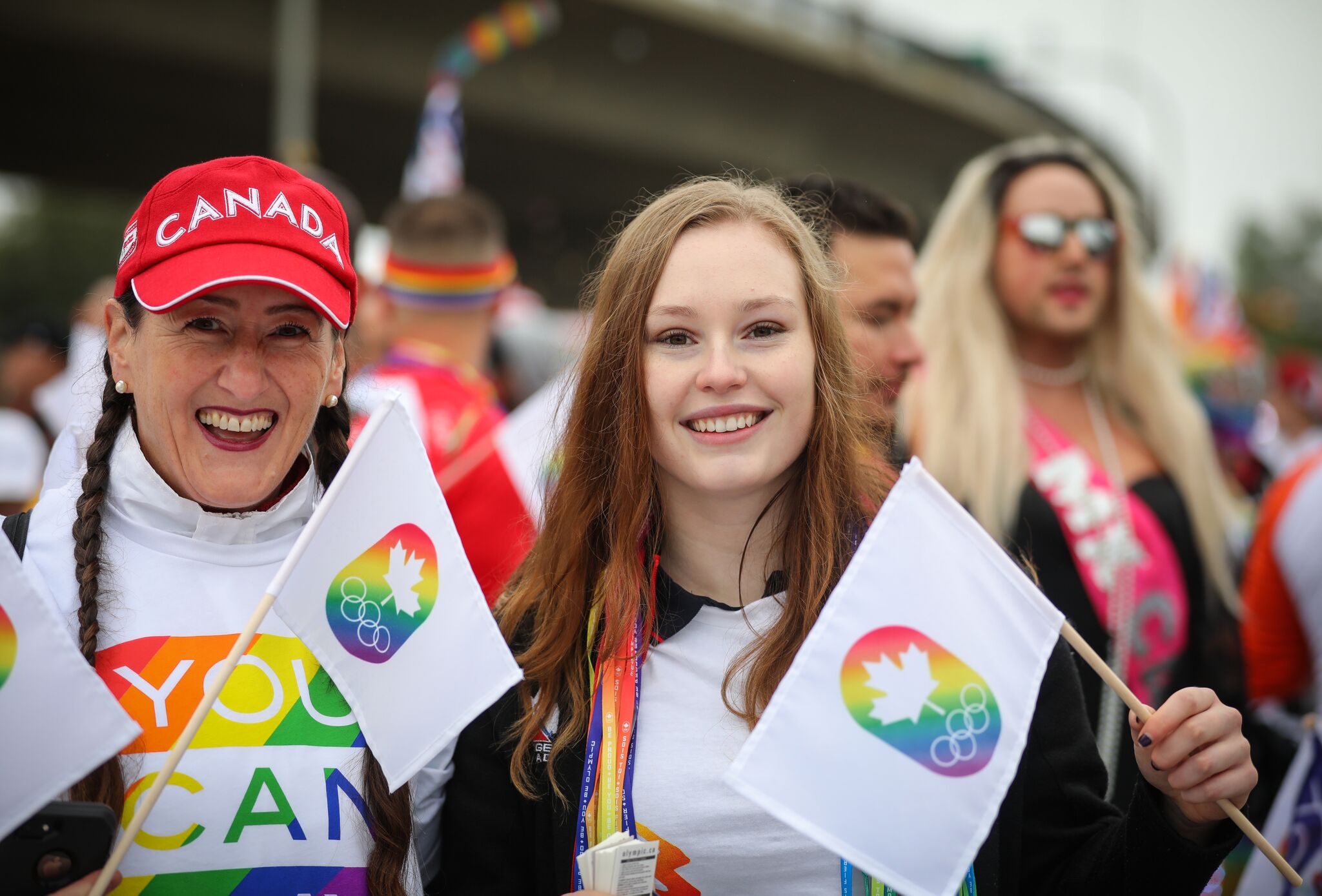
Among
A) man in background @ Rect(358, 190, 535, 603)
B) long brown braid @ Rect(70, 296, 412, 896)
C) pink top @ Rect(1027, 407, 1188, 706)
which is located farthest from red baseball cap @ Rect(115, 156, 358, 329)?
pink top @ Rect(1027, 407, 1188, 706)

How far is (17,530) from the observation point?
83.6 inches

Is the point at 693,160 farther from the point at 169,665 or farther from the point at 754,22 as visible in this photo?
the point at 169,665

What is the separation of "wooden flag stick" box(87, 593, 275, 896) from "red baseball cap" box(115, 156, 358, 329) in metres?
0.58

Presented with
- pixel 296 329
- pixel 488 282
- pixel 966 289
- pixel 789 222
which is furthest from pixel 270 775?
pixel 488 282

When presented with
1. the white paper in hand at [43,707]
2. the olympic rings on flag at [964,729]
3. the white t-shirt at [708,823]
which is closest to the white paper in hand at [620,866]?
the white t-shirt at [708,823]

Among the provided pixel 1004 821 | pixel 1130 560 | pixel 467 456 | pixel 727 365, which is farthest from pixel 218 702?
pixel 1130 560

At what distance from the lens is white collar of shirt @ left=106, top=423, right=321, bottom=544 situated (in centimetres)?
217

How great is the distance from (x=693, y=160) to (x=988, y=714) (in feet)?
76.4

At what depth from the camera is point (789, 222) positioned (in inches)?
98.8

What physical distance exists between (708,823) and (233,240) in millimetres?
1397

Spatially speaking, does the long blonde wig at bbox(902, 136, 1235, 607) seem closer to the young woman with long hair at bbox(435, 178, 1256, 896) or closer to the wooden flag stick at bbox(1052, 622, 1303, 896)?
the young woman with long hair at bbox(435, 178, 1256, 896)

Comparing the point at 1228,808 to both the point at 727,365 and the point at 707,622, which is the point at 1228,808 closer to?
the point at 707,622

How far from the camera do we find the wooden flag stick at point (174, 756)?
5.88 feet

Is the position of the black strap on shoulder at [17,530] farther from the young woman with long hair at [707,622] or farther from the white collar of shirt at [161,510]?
the young woman with long hair at [707,622]
